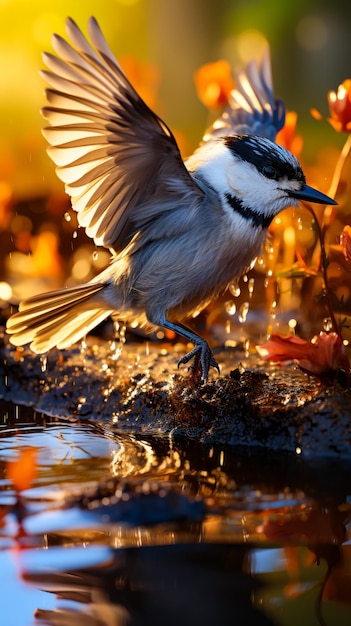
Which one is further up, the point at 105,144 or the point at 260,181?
→ the point at 105,144

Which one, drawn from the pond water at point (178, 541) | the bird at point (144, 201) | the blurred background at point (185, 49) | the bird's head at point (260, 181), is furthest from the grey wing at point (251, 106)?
the blurred background at point (185, 49)

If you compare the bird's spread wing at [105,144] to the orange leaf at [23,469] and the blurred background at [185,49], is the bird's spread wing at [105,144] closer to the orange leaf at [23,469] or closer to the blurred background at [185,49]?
the orange leaf at [23,469]

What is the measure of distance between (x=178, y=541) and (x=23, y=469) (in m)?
0.62

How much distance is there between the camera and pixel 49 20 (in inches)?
260

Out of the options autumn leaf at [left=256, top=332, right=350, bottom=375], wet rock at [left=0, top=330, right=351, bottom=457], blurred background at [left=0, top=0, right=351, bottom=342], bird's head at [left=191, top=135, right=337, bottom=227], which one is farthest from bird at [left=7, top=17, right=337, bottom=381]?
blurred background at [left=0, top=0, right=351, bottom=342]

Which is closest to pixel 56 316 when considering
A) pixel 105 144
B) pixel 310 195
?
pixel 105 144

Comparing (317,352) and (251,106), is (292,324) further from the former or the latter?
(317,352)

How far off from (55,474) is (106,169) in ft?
3.13

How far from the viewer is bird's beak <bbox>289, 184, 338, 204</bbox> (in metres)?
2.55

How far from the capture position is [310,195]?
8.46ft

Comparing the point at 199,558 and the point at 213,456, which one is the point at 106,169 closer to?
the point at 213,456

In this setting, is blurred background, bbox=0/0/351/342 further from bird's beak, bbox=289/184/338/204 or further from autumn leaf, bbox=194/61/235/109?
bird's beak, bbox=289/184/338/204

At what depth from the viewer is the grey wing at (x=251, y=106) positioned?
11.0ft

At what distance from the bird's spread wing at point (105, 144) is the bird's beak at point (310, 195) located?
279mm
